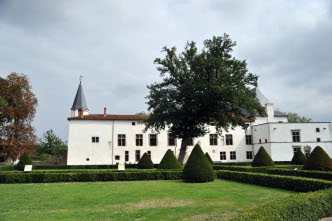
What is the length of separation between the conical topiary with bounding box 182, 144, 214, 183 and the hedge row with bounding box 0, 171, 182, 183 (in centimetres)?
268

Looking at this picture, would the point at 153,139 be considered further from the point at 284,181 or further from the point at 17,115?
the point at 284,181

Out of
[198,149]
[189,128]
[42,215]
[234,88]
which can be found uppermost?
[234,88]

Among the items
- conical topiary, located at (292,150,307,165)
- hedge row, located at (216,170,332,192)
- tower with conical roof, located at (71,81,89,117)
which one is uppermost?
tower with conical roof, located at (71,81,89,117)

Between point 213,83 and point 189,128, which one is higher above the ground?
point 213,83

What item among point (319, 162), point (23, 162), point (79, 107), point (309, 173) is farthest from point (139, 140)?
point (309, 173)

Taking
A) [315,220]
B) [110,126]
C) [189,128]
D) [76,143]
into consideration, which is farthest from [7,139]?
[315,220]

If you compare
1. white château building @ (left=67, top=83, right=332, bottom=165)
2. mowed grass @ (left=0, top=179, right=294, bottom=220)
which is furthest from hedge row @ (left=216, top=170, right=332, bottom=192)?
white château building @ (left=67, top=83, right=332, bottom=165)

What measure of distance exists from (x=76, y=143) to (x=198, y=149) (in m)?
25.2

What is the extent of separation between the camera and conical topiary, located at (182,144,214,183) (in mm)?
15484

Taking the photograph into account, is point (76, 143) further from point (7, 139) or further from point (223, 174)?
point (223, 174)

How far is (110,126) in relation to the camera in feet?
125

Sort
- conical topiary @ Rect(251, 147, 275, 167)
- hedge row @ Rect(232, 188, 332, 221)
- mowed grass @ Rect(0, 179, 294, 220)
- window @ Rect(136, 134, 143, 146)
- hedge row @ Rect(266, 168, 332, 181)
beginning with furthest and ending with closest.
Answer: window @ Rect(136, 134, 143, 146) → conical topiary @ Rect(251, 147, 275, 167) → hedge row @ Rect(266, 168, 332, 181) → mowed grass @ Rect(0, 179, 294, 220) → hedge row @ Rect(232, 188, 332, 221)

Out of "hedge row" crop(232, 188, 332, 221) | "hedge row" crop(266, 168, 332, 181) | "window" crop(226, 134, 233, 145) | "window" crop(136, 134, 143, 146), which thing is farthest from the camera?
"window" crop(226, 134, 233, 145)

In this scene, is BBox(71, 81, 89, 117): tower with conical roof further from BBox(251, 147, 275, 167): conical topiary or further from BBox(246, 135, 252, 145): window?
BBox(251, 147, 275, 167): conical topiary
